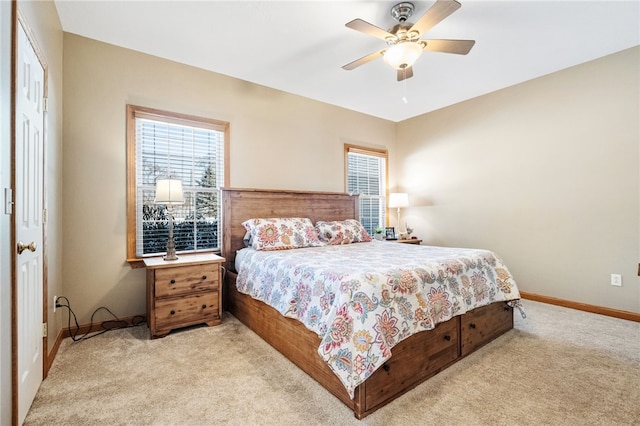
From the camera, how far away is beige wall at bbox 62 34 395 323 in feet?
8.95

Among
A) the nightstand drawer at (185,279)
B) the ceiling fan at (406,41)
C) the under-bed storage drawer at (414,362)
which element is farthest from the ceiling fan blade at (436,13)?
the nightstand drawer at (185,279)

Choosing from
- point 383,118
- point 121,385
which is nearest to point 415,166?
point 383,118

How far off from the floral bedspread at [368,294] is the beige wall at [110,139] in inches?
53.0

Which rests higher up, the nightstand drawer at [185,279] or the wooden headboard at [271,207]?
the wooden headboard at [271,207]

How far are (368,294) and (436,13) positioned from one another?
1892 millimetres

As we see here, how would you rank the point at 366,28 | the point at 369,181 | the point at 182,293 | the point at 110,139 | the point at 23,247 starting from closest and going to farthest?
1. the point at 23,247
2. the point at 366,28
3. the point at 182,293
4. the point at 110,139
5. the point at 369,181

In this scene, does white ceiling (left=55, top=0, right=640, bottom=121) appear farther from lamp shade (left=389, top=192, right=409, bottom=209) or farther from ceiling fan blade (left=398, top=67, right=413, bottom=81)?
lamp shade (left=389, top=192, right=409, bottom=209)

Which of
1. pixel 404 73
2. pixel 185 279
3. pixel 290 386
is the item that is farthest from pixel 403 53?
pixel 185 279

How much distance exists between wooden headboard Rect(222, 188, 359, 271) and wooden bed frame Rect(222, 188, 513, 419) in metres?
0.01

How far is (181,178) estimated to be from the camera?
3.30 meters

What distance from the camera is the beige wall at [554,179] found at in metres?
3.12

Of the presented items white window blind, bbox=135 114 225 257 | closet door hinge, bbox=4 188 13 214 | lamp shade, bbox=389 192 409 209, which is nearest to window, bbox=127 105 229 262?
white window blind, bbox=135 114 225 257

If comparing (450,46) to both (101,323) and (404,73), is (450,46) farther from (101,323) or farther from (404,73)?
(101,323)

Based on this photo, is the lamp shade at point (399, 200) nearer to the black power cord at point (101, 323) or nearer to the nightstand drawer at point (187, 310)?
the nightstand drawer at point (187, 310)
